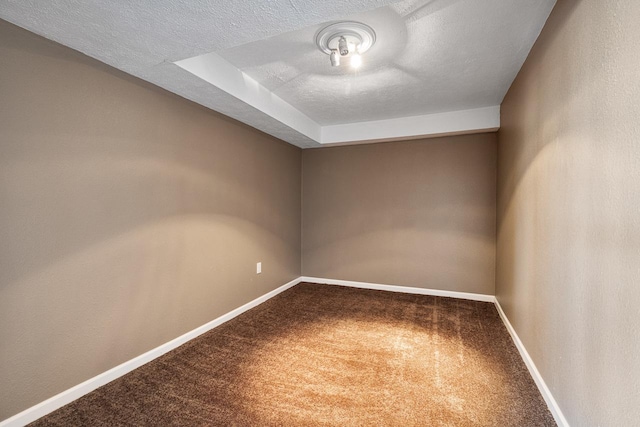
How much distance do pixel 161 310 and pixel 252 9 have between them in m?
2.17

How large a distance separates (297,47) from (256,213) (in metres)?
1.87

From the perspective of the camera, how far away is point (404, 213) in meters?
3.82

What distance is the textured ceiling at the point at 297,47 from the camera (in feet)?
4.49

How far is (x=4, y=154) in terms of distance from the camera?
1417mm

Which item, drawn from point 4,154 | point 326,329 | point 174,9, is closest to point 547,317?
point 326,329

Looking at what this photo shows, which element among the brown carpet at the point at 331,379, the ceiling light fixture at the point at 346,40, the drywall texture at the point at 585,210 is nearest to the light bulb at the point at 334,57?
the ceiling light fixture at the point at 346,40

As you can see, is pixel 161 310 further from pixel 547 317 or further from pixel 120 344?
pixel 547 317

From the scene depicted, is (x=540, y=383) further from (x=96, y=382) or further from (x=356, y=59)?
(x=96, y=382)

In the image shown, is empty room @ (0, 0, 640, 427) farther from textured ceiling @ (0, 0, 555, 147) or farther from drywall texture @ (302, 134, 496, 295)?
drywall texture @ (302, 134, 496, 295)

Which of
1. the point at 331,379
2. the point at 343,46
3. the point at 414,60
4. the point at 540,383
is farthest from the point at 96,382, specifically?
the point at 414,60

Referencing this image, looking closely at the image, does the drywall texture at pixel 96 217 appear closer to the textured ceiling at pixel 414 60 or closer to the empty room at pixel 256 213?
the empty room at pixel 256 213

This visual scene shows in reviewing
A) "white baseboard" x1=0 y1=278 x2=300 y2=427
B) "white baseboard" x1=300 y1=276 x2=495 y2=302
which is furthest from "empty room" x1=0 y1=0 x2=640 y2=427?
"white baseboard" x1=300 y1=276 x2=495 y2=302

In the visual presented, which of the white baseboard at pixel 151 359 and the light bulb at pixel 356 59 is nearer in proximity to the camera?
the white baseboard at pixel 151 359

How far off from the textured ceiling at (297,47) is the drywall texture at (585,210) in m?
0.38
